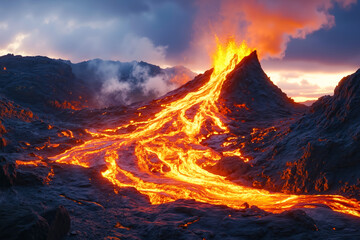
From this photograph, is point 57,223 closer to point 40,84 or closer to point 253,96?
point 253,96

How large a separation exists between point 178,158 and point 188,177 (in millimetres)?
4763

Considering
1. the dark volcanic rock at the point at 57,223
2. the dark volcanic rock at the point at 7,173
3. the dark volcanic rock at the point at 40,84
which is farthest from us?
the dark volcanic rock at the point at 40,84

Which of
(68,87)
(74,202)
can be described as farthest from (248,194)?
(68,87)

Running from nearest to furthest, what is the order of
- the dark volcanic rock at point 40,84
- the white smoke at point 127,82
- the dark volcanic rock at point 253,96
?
the dark volcanic rock at point 253,96 < the dark volcanic rock at point 40,84 < the white smoke at point 127,82

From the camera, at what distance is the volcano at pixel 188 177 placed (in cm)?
945

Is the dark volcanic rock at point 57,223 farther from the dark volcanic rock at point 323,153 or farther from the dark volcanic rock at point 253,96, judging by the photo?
the dark volcanic rock at point 253,96

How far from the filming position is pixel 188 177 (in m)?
20.1

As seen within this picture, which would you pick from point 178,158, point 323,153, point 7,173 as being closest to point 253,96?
point 178,158

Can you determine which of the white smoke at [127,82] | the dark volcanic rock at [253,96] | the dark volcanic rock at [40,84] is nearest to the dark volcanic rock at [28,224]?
the dark volcanic rock at [253,96]

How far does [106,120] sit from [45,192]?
2796 centimetres

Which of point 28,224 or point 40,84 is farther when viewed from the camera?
point 40,84

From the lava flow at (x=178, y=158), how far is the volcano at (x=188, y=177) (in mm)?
93

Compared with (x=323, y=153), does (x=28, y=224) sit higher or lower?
lower

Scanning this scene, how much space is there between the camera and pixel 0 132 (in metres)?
26.3
